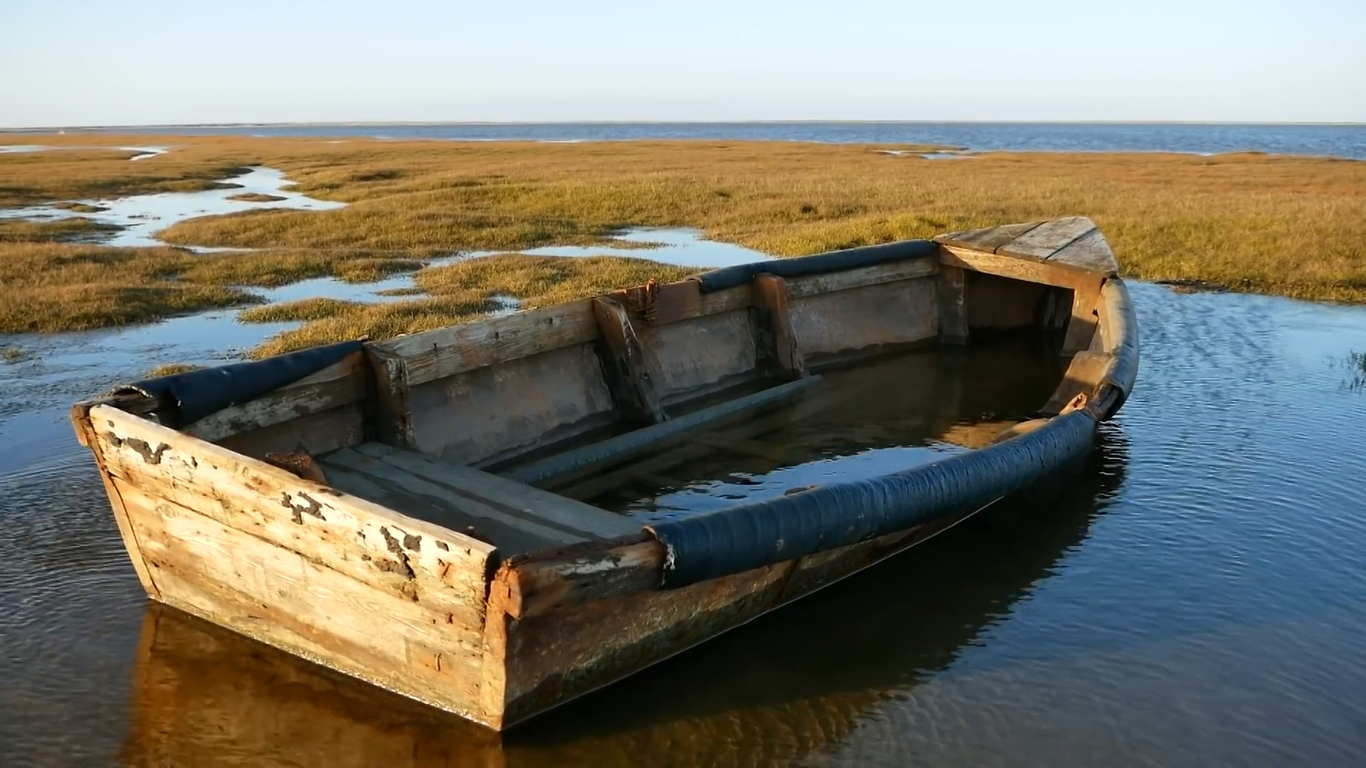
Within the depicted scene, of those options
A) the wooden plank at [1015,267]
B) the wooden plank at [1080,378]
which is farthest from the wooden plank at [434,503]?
the wooden plank at [1015,267]

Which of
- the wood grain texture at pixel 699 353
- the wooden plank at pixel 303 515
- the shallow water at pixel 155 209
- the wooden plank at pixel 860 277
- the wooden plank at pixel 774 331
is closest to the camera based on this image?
the wooden plank at pixel 303 515

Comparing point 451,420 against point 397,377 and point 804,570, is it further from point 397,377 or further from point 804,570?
point 804,570

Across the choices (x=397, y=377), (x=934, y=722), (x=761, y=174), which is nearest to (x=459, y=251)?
(x=397, y=377)

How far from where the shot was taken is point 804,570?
546cm

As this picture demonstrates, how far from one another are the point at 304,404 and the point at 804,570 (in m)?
2.96

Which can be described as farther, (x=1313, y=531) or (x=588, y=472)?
(x=588, y=472)

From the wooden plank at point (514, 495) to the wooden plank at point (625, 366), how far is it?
218 centimetres

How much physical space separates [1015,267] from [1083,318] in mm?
883

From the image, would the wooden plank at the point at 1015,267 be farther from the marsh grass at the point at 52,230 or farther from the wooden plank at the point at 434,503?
the marsh grass at the point at 52,230

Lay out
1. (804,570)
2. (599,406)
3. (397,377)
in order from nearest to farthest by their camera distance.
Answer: (804,570), (397,377), (599,406)

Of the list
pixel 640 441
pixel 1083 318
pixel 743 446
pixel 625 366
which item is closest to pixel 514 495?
pixel 640 441

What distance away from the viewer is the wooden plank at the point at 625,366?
7934mm

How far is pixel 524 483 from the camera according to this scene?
6672 millimetres

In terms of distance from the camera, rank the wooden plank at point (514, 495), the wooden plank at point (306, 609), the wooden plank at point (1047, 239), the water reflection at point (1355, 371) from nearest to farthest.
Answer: the wooden plank at point (306, 609), the wooden plank at point (514, 495), the water reflection at point (1355, 371), the wooden plank at point (1047, 239)
